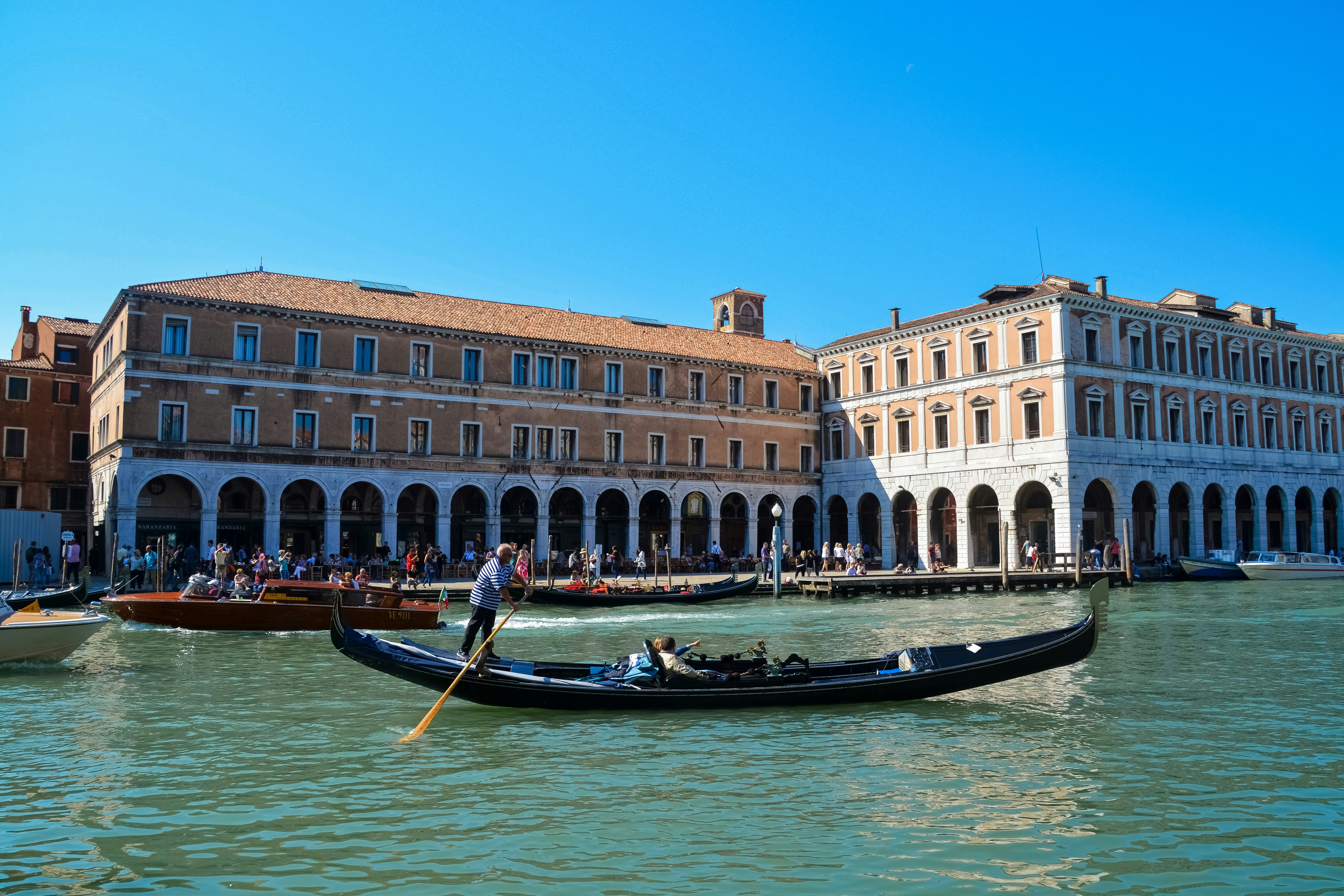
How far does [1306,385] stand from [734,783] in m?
38.0

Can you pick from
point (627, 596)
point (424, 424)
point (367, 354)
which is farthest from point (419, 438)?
point (627, 596)

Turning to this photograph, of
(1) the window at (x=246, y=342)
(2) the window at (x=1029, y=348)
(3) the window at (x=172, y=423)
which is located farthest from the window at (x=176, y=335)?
(2) the window at (x=1029, y=348)

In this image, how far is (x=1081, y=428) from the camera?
104 ft

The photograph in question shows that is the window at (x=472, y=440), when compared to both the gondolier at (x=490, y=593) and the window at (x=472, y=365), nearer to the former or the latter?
the window at (x=472, y=365)

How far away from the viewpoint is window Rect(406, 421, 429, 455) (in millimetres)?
31031

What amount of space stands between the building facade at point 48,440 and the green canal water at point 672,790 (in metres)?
25.6

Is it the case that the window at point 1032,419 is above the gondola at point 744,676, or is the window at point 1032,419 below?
above

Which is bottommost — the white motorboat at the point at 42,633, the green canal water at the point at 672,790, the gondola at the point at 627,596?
the green canal water at the point at 672,790

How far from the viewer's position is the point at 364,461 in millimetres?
30078

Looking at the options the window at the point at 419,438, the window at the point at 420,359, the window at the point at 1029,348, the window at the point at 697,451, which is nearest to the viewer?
the window at the point at 419,438

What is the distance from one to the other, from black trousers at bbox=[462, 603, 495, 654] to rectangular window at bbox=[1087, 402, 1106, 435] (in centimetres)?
2582

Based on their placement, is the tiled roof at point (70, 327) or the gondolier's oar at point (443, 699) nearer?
the gondolier's oar at point (443, 699)

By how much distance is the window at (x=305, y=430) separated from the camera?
29266mm

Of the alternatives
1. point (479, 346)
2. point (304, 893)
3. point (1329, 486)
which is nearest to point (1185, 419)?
point (1329, 486)
